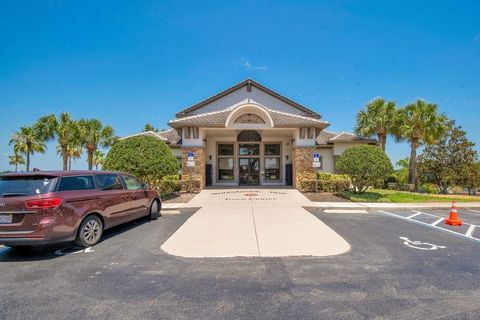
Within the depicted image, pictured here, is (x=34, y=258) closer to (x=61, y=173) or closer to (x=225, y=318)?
(x=61, y=173)

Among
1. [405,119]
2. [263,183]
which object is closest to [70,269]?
[263,183]

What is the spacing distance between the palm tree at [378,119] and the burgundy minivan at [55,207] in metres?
24.1

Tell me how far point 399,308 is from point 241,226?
15.9 ft

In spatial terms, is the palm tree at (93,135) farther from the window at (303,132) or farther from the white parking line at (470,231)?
the white parking line at (470,231)

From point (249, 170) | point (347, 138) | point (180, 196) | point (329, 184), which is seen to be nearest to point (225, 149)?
point (249, 170)

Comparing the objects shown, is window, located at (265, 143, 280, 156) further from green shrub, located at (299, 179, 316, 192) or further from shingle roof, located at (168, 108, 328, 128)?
green shrub, located at (299, 179, 316, 192)

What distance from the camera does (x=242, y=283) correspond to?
13.1 feet

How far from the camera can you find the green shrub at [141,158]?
42.8 feet

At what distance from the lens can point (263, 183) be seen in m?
21.5

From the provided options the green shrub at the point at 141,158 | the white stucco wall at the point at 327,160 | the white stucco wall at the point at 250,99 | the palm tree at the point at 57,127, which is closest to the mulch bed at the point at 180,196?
the green shrub at the point at 141,158

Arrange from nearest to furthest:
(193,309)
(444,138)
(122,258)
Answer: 1. (193,309)
2. (122,258)
3. (444,138)

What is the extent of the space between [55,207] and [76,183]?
809 mm

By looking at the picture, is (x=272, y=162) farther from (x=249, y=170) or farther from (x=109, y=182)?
(x=109, y=182)

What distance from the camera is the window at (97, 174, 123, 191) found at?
6.47 meters
